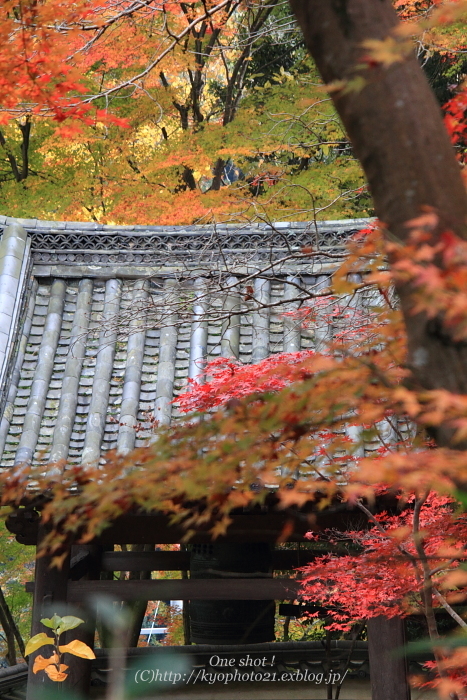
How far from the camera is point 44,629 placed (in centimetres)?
566

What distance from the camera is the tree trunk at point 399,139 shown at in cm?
204

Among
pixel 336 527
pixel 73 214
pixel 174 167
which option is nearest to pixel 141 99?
pixel 174 167

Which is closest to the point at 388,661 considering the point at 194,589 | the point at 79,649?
the point at 194,589

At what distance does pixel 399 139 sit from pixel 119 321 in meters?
4.29

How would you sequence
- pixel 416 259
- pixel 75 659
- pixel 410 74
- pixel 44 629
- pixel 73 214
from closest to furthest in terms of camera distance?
pixel 416 259 < pixel 410 74 < pixel 44 629 < pixel 75 659 < pixel 73 214

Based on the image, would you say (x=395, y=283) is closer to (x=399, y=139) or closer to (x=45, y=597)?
(x=399, y=139)

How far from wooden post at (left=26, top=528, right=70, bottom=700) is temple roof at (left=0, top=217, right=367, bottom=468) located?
3.20 feet

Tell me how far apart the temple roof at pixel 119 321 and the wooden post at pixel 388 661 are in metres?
2.41

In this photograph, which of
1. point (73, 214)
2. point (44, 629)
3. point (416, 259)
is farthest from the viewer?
point (73, 214)

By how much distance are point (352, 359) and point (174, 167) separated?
439 inches

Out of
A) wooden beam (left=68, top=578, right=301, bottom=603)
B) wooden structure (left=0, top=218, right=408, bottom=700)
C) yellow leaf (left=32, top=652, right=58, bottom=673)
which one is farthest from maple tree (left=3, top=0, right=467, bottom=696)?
wooden beam (left=68, top=578, right=301, bottom=603)

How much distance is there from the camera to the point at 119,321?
20.1 feet

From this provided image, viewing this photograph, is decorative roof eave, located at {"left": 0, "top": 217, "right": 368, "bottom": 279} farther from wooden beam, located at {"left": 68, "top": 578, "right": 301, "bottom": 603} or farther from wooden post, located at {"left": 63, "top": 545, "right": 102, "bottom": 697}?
wooden beam, located at {"left": 68, "top": 578, "right": 301, "bottom": 603}

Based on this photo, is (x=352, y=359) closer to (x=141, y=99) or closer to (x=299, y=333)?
(x=299, y=333)
